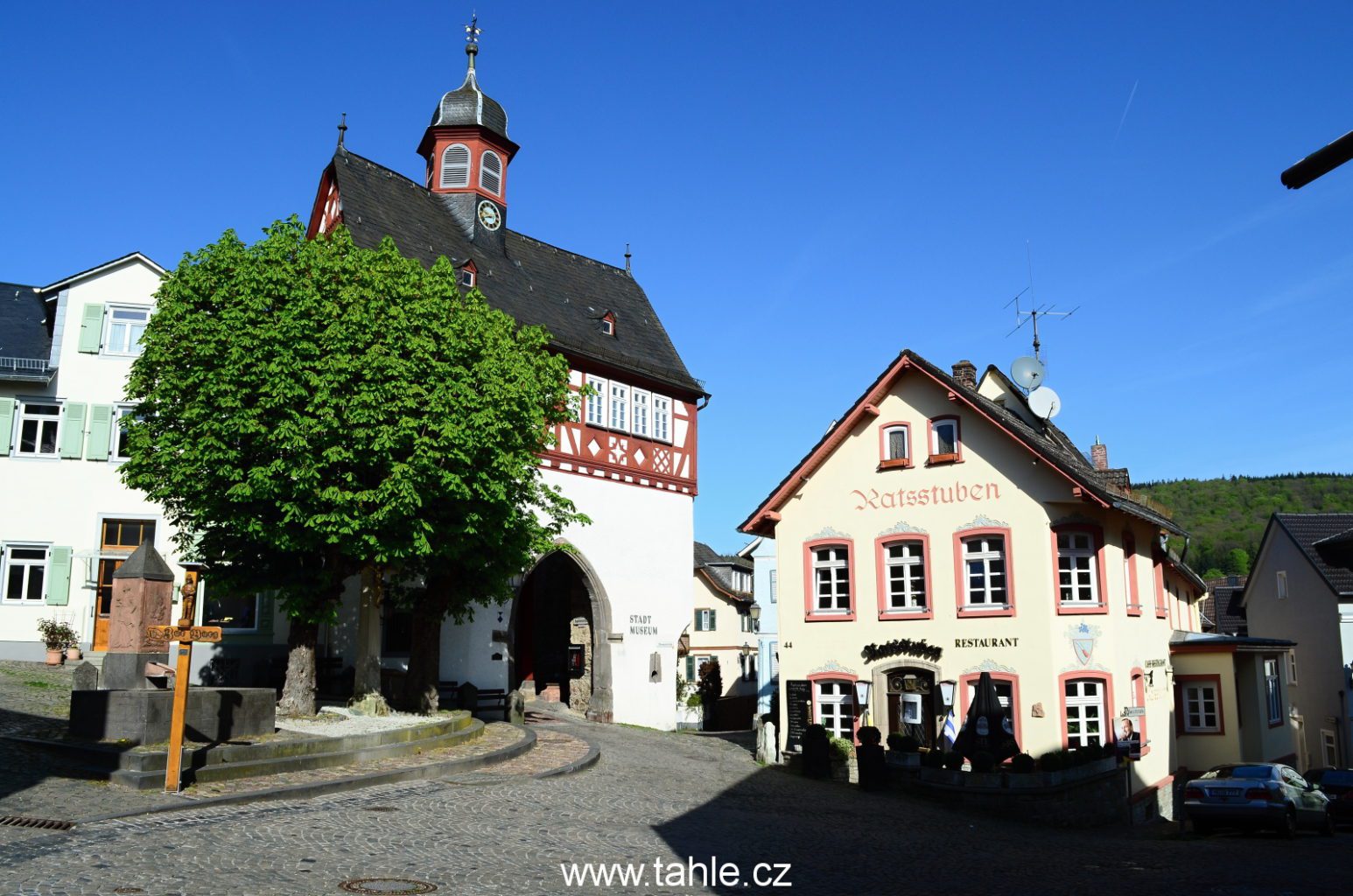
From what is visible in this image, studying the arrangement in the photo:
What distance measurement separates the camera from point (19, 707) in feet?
60.6

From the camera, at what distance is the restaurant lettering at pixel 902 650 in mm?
23766

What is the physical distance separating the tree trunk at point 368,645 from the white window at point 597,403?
430 inches

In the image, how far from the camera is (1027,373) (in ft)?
91.0

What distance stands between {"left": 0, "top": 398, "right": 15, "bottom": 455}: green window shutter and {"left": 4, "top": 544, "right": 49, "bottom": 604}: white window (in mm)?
2269

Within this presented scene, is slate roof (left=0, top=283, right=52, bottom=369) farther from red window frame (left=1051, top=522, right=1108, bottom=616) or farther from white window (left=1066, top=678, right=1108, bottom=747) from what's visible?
white window (left=1066, top=678, right=1108, bottom=747)

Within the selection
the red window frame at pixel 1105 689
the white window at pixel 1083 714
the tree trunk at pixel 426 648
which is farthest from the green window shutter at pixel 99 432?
the white window at pixel 1083 714

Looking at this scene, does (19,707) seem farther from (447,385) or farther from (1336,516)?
(1336,516)

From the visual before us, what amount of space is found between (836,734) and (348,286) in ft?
45.6

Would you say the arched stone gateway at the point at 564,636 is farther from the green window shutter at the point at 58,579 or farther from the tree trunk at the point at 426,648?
the green window shutter at the point at 58,579

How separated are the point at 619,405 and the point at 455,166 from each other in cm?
908

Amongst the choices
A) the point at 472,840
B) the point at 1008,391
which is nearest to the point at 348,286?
the point at 472,840

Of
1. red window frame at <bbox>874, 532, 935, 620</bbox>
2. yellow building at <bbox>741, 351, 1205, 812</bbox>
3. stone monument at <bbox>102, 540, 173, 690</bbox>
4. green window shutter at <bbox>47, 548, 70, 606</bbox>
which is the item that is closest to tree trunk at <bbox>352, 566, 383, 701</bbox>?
stone monument at <bbox>102, 540, 173, 690</bbox>

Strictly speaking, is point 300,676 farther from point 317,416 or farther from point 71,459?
point 71,459

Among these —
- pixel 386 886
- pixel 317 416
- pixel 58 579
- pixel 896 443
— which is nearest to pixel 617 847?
pixel 386 886
